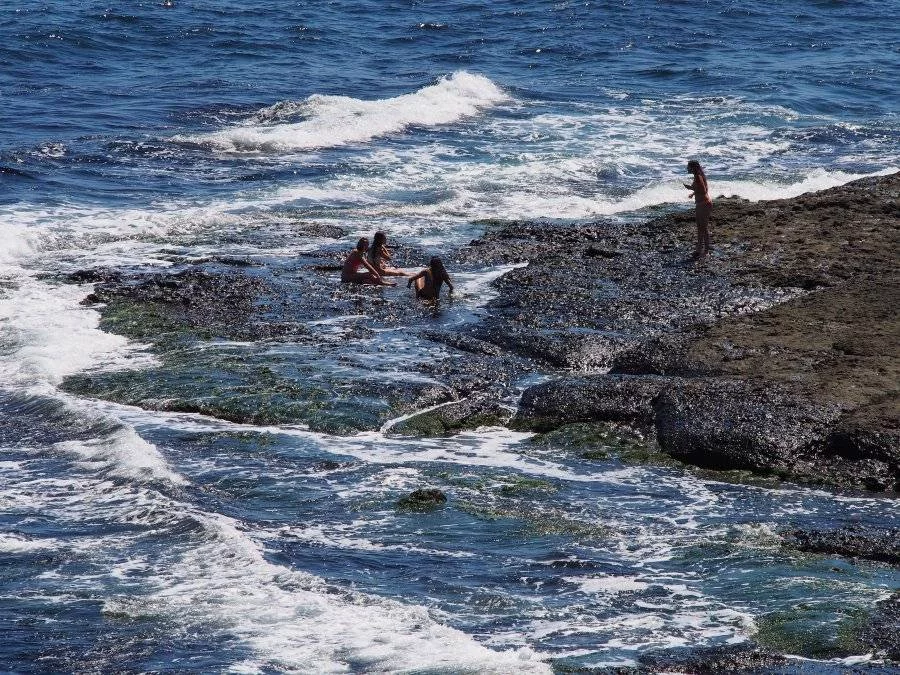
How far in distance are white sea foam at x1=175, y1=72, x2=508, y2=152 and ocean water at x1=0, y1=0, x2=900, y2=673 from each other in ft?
0.31

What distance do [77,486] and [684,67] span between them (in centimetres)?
2903

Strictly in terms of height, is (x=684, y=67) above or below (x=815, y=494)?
above

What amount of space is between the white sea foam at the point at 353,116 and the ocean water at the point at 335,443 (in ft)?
0.31

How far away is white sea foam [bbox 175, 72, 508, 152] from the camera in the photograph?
26141mm

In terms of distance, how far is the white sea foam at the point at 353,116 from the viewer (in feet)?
85.8

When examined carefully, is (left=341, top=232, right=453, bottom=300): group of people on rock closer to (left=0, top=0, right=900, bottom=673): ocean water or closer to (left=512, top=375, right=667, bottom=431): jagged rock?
(left=0, top=0, right=900, bottom=673): ocean water

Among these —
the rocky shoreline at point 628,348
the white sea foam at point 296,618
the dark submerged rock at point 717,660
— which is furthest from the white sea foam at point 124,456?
the dark submerged rock at point 717,660

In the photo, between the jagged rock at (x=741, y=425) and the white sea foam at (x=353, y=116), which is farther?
the white sea foam at (x=353, y=116)

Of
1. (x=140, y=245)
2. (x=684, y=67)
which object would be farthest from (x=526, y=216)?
(x=684, y=67)

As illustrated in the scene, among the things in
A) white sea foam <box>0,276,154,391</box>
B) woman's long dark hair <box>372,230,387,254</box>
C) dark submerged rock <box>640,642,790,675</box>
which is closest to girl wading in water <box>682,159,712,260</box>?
woman's long dark hair <box>372,230,387,254</box>

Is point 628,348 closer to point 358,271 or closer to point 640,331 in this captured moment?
point 640,331

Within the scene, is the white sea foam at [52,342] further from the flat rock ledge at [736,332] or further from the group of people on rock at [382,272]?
the flat rock ledge at [736,332]

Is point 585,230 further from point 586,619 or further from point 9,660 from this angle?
point 9,660

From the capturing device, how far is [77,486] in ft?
34.3
